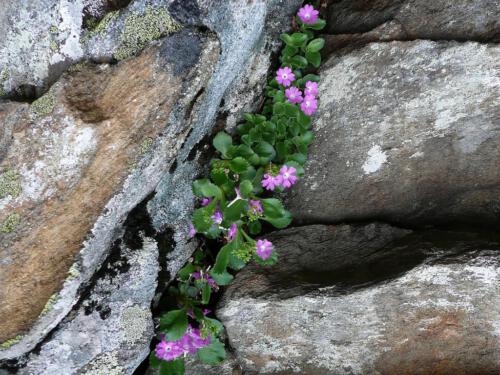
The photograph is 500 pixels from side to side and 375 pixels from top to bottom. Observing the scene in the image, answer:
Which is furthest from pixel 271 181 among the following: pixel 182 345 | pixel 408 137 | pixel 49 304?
pixel 49 304

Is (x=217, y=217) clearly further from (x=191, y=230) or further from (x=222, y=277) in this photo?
(x=222, y=277)

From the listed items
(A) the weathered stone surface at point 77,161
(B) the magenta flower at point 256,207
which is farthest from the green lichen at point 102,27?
(B) the magenta flower at point 256,207

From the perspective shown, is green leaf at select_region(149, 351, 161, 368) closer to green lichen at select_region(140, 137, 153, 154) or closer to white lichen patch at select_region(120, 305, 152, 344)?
white lichen patch at select_region(120, 305, 152, 344)

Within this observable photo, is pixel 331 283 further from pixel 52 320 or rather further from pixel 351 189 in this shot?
pixel 52 320

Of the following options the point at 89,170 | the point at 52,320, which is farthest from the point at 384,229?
the point at 52,320

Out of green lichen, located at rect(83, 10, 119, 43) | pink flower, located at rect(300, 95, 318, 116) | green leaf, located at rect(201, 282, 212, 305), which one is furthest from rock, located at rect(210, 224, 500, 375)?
green lichen, located at rect(83, 10, 119, 43)

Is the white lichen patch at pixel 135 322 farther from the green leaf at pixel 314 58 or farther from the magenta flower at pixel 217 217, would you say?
the green leaf at pixel 314 58

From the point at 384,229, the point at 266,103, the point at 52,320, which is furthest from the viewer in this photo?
the point at 266,103
